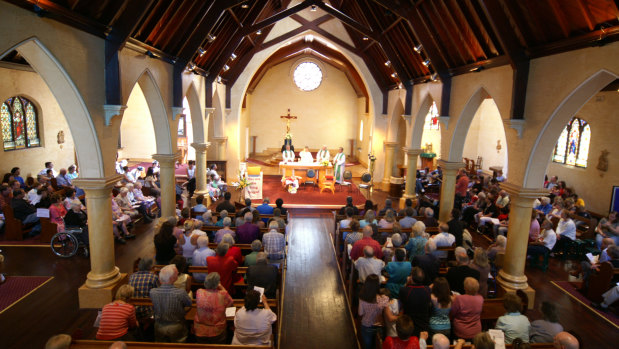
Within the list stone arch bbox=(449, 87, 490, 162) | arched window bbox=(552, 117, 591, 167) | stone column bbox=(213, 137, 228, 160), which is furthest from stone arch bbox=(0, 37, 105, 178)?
arched window bbox=(552, 117, 591, 167)

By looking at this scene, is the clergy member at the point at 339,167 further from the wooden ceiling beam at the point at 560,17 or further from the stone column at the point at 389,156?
the wooden ceiling beam at the point at 560,17

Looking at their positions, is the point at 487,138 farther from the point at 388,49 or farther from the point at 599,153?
the point at 388,49

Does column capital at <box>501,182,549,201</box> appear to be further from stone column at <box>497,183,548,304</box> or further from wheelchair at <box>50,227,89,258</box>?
wheelchair at <box>50,227,89,258</box>

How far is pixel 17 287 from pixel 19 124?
8.76 m

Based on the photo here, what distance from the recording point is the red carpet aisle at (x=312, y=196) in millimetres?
15039

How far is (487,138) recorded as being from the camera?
66.5 feet

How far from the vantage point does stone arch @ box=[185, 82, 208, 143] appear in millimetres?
13043

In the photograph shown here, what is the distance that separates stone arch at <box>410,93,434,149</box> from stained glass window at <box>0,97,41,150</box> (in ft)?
44.8

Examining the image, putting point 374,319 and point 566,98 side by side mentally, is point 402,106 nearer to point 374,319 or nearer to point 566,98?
point 566,98

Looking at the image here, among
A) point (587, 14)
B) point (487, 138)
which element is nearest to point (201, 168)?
point (587, 14)

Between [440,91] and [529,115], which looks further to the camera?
[440,91]

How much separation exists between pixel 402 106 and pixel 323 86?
9482mm

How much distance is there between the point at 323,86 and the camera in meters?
25.5

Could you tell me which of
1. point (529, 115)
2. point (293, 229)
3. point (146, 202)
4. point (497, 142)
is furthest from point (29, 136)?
point (497, 142)
